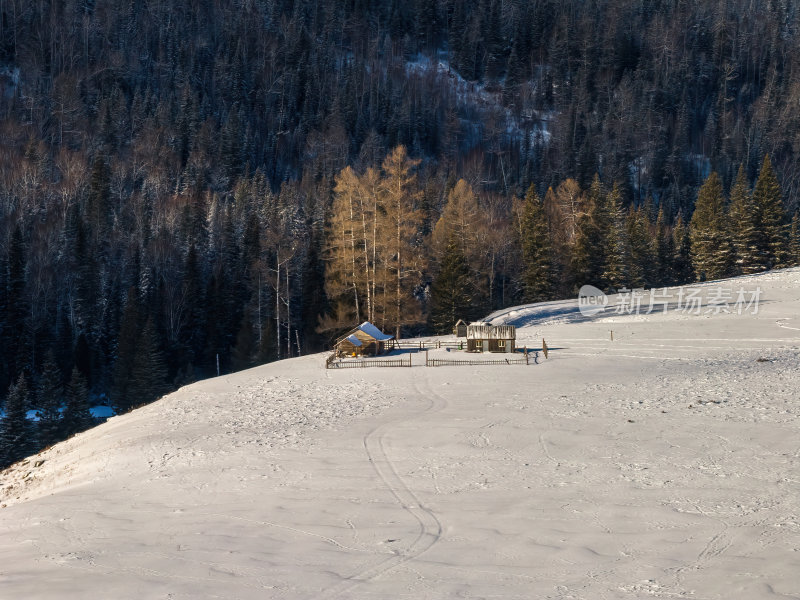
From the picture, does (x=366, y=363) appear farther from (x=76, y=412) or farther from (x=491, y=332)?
(x=76, y=412)

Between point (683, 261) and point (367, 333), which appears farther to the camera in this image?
point (683, 261)

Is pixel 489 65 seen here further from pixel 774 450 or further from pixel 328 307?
pixel 774 450

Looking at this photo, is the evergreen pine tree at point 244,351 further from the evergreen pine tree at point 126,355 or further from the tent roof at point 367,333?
the tent roof at point 367,333

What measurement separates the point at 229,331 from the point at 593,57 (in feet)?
369

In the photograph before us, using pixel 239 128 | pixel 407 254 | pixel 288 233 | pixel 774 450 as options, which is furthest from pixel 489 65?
pixel 774 450

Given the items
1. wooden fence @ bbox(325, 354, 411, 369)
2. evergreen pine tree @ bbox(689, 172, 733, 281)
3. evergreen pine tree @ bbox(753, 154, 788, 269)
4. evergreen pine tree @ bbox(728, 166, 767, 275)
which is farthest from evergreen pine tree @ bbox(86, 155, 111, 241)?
evergreen pine tree @ bbox(753, 154, 788, 269)

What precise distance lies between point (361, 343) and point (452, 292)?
610 inches

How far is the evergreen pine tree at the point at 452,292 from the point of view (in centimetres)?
5112

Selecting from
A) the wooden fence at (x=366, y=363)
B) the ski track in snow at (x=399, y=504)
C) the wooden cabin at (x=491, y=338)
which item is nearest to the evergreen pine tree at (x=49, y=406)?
the wooden fence at (x=366, y=363)

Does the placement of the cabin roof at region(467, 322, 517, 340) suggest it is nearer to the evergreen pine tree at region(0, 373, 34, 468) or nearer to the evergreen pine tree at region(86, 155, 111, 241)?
the evergreen pine tree at region(0, 373, 34, 468)

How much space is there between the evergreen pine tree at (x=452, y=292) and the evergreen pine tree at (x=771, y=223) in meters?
34.7

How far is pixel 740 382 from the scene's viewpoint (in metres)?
27.0

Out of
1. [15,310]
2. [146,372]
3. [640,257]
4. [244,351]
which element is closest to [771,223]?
[640,257]

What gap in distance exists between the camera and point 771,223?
68.3 meters
